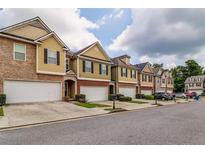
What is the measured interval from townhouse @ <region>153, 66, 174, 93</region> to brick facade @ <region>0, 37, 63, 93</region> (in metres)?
29.7

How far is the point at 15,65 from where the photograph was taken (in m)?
16.0

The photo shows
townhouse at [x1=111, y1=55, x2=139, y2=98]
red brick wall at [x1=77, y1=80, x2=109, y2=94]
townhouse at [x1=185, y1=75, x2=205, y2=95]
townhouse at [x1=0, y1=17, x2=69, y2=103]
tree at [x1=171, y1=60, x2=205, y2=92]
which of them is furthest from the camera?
tree at [x1=171, y1=60, x2=205, y2=92]

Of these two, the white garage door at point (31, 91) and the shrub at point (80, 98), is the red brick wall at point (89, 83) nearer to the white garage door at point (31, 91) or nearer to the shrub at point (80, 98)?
the shrub at point (80, 98)

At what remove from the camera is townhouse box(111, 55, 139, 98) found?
29.0m

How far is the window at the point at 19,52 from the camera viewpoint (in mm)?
16234

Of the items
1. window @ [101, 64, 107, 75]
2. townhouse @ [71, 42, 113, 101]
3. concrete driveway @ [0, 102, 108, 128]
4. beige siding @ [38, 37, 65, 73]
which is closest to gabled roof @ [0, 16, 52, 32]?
beige siding @ [38, 37, 65, 73]

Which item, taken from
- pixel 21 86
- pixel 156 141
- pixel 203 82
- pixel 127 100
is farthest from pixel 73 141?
pixel 203 82

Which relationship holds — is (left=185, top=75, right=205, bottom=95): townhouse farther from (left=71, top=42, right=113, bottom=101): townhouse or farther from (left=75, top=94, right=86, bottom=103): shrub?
(left=75, top=94, right=86, bottom=103): shrub

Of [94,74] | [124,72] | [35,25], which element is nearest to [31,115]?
[35,25]

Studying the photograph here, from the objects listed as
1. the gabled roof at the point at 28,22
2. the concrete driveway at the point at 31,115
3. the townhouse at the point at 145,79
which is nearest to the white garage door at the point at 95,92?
the gabled roof at the point at 28,22

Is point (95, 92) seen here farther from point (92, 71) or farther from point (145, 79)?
point (145, 79)

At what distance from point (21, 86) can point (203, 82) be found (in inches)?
2609

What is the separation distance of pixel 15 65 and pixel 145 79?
2708cm

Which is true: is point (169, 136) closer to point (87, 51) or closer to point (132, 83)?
point (87, 51)
